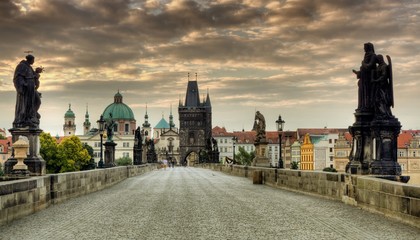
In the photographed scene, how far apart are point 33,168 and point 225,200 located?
653cm

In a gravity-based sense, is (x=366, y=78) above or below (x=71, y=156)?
above

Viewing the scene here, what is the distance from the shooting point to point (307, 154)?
505 feet

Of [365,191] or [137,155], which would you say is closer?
[365,191]

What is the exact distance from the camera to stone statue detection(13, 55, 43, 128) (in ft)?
67.9

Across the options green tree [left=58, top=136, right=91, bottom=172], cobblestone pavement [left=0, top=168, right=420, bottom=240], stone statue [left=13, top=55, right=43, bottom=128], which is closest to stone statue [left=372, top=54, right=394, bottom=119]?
cobblestone pavement [left=0, top=168, right=420, bottom=240]

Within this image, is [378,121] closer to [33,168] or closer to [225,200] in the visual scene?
[225,200]

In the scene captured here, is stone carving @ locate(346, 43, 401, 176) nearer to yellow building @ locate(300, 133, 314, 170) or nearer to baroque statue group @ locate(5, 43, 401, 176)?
baroque statue group @ locate(5, 43, 401, 176)

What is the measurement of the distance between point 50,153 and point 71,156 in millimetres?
8512

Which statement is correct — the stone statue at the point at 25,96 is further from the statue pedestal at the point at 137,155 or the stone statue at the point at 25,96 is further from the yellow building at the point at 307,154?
the yellow building at the point at 307,154

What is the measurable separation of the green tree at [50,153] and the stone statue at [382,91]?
84606mm

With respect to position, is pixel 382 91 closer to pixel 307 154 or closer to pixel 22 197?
pixel 22 197

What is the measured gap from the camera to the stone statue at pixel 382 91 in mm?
18578

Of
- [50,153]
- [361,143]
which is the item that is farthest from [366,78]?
[50,153]

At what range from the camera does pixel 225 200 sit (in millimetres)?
19125
